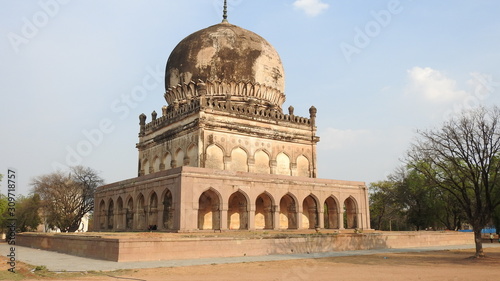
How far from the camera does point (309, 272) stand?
38.0 ft

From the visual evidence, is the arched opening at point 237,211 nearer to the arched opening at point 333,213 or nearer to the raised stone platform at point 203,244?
the raised stone platform at point 203,244

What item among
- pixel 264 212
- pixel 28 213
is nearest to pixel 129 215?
pixel 264 212

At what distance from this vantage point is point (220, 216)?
66.4 feet

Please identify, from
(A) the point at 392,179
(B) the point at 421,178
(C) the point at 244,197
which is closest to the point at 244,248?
(C) the point at 244,197

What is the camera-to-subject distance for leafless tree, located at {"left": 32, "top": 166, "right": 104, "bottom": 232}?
121 feet

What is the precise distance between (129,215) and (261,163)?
7.66 meters

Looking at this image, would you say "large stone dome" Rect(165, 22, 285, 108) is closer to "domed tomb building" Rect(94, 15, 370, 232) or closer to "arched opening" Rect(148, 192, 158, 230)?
"domed tomb building" Rect(94, 15, 370, 232)

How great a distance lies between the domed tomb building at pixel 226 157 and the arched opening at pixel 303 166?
0.07m

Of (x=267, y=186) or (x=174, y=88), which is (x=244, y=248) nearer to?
(x=267, y=186)

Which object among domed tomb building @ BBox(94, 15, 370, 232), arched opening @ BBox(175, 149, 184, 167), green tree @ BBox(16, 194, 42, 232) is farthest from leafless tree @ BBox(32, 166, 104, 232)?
arched opening @ BBox(175, 149, 184, 167)

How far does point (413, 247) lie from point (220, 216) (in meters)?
9.30

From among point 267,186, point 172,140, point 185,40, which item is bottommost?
point 267,186

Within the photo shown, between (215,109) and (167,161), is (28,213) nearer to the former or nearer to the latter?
(167,161)

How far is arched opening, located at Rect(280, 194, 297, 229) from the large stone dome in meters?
6.33
